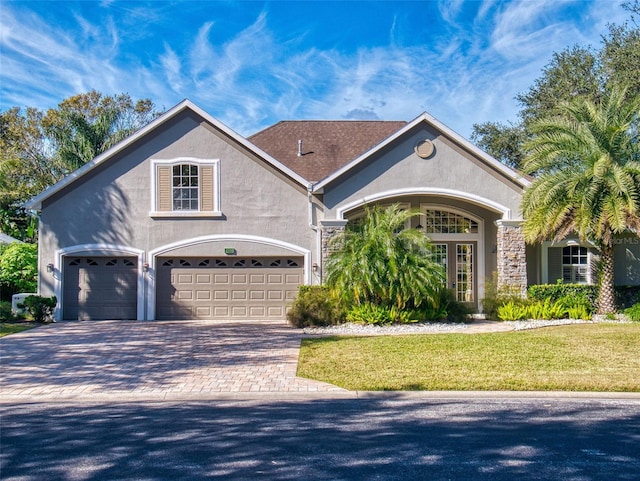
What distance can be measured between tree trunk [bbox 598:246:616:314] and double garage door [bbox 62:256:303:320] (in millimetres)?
9119

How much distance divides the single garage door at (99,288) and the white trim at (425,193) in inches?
275

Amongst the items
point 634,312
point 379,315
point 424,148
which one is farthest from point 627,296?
point 379,315

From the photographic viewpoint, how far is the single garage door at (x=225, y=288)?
64.2 feet

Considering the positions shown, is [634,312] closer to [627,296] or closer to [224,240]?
[627,296]

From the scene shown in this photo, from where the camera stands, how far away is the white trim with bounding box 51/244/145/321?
1928 centimetres

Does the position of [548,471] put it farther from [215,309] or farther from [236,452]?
[215,309]

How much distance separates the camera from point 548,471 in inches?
234

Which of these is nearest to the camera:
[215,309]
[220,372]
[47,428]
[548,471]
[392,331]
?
[548,471]

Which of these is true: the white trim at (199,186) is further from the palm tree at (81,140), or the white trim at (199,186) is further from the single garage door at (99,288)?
the palm tree at (81,140)

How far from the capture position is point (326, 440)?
6.98 meters

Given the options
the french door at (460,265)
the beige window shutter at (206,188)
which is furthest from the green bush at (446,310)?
the beige window shutter at (206,188)

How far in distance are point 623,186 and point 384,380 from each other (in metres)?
10.4

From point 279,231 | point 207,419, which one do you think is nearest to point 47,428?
point 207,419

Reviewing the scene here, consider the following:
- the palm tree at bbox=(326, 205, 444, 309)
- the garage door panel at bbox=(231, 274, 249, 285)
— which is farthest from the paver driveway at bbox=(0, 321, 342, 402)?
the palm tree at bbox=(326, 205, 444, 309)
